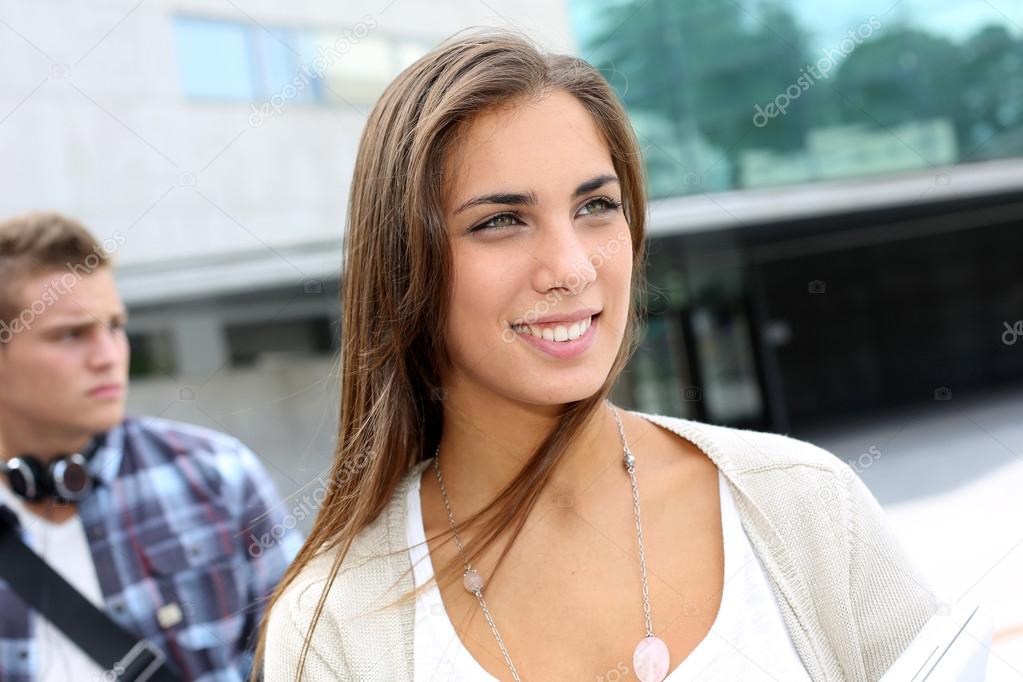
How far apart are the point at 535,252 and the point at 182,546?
1.84m

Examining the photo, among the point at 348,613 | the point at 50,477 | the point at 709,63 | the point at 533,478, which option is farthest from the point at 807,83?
the point at 348,613

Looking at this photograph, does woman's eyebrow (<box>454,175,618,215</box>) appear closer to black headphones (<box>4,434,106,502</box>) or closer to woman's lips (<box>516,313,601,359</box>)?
woman's lips (<box>516,313,601,359</box>)

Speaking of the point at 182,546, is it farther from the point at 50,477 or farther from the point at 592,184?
the point at 592,184

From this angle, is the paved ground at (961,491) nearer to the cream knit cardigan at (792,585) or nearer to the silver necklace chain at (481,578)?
the cream knit cardigan at (792,585)

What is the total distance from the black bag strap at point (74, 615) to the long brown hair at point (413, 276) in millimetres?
887

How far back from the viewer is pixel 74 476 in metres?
2.66

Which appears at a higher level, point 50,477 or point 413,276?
point 413,276

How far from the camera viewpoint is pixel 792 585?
4.81 ft

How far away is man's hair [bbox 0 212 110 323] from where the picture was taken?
2.74 m

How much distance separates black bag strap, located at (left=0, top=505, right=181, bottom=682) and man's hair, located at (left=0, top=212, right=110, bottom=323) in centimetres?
63

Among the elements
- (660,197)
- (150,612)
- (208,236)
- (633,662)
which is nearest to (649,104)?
(660,197)

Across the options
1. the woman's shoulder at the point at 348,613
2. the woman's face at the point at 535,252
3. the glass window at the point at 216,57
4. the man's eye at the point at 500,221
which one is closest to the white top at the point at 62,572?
the woman's shoulder at the point at 348,613

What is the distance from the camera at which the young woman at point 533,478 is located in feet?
4.80

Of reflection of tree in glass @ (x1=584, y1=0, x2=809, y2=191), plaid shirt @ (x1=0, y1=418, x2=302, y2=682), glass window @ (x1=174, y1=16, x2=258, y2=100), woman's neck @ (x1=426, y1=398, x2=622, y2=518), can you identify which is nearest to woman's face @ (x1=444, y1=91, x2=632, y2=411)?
woman's neck @ (x1=426, y1=398, x2=622, y2=518)
